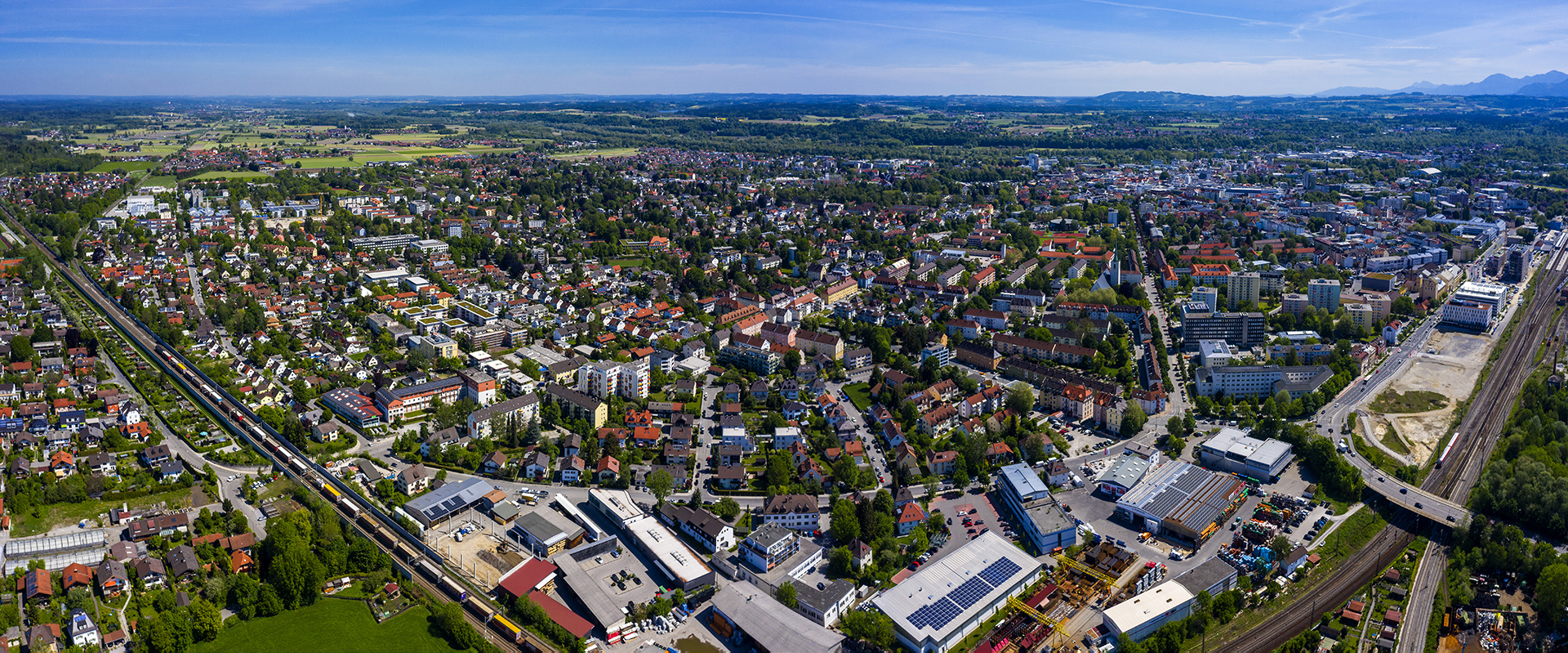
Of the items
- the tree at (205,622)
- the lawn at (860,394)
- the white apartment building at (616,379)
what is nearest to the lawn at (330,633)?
the tree at (205,622)

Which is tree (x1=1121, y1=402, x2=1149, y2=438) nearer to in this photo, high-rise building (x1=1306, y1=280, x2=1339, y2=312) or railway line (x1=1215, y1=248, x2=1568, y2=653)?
railway line (x1=1215, y1=248, x2=1568, y2=653)

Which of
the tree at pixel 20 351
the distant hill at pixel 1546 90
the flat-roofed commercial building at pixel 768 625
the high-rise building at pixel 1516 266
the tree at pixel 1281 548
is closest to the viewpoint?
the flat-roofed commercial building at pixel 768 625

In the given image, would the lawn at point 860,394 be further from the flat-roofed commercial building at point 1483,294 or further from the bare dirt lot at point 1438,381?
the flat-roofed commercial building at point 1483,294

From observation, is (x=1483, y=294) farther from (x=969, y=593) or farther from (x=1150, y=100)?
(x=1150, y=100)

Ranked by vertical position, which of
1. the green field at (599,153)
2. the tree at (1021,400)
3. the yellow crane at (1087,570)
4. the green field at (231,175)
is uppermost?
the green field at (599,153)

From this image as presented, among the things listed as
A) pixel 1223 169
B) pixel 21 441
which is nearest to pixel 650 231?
pixel 21 441

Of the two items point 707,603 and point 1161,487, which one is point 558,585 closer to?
point 707,603
